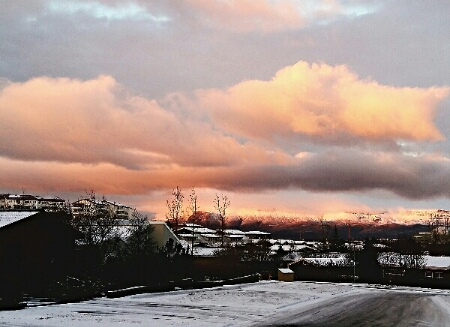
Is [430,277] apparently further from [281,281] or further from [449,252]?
[449,252]

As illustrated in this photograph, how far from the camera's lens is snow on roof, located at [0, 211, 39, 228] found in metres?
42.4

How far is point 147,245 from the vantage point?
6059 centimetres

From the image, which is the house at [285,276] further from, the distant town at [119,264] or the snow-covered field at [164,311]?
the snow-covered field at [164,311]

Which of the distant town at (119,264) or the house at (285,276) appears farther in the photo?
the house at (285,276)

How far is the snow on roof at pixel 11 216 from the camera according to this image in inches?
1668

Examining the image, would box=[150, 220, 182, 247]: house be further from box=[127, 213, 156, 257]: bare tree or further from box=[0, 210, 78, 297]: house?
box=[0, 210, 78, 297]: house

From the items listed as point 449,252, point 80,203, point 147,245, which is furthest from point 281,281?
point 449,252

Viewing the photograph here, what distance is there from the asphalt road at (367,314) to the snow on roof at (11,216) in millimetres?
23426

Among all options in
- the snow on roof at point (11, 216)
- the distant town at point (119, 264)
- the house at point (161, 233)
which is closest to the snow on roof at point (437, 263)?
the distant town at point (119, 264)

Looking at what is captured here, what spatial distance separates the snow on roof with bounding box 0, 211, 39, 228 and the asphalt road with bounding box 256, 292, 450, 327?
23.4 m

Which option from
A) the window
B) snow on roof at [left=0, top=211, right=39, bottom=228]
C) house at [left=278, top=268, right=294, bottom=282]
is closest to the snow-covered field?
snow on roof at [left=0, top=211, right=39, bottom=228]

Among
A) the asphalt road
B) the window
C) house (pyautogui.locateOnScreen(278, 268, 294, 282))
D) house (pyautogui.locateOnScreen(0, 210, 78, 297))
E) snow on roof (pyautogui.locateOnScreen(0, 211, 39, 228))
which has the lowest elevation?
the window

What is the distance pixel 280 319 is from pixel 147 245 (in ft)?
111

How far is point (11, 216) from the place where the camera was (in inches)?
1711
